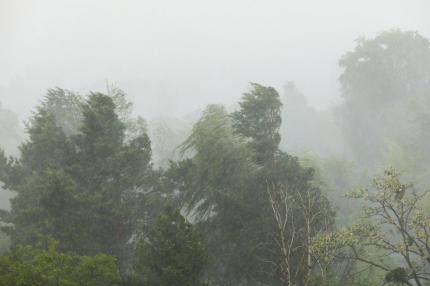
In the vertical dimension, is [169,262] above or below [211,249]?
below

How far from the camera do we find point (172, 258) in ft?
43.0

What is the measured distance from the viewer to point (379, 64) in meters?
57.8

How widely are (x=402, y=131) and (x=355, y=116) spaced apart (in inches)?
439

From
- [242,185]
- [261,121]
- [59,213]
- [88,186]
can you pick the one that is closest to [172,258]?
[59,213]

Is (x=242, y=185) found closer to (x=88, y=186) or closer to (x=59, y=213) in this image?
(x=88, y=186)

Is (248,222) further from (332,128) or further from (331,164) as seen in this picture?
(332,128)

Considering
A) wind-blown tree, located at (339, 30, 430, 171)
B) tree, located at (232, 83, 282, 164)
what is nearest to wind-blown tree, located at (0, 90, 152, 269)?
tree, located at (232, 83, 282, 164)

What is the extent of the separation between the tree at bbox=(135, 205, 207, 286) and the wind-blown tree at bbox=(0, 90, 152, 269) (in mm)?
5751

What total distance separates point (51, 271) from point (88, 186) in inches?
419

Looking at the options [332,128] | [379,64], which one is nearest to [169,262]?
[379,64]

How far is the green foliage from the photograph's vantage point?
36.6 feet

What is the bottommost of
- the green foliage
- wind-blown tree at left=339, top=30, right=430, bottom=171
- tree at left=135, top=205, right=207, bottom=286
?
the green foliage

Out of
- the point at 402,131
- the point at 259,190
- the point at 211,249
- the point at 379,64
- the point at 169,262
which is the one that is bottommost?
the point at 169,262

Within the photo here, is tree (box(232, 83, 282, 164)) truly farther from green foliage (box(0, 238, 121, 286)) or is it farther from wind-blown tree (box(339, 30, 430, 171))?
wind-blown tree (box(339, 30, 430, 171))
